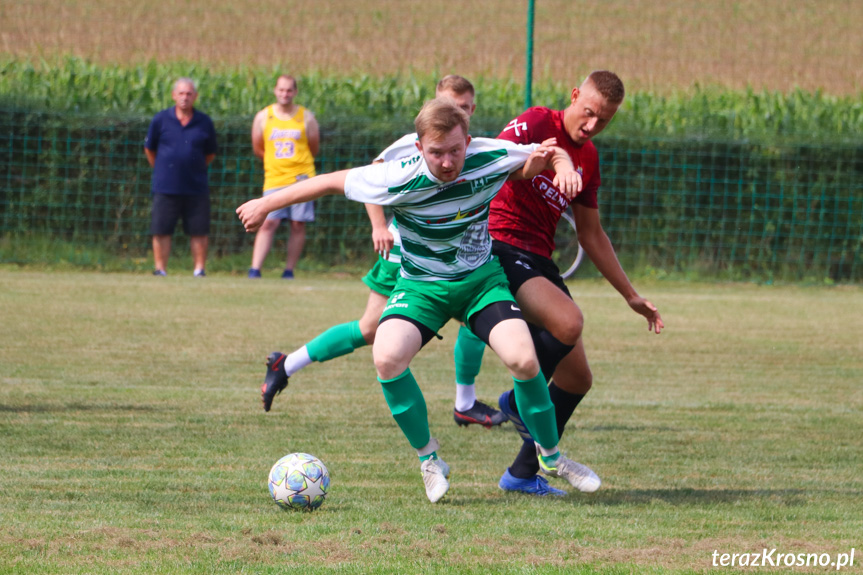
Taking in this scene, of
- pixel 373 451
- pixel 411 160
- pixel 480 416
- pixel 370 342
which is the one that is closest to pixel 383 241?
pixel 411 160

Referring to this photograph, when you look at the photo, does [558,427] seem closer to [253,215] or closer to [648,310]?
[648,310]

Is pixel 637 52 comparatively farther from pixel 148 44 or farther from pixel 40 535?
pixel 40 535

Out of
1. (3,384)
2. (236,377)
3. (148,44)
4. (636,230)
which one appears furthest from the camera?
(148,44)

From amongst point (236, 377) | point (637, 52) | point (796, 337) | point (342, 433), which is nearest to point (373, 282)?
point (342, 433)

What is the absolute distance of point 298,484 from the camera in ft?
14.9

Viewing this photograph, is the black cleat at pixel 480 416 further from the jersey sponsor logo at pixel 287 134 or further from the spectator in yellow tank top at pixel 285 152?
the jersey sponsor logo at pixel 287 134

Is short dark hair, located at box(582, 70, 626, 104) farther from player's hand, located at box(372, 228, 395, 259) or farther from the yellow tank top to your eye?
the yellow tank top

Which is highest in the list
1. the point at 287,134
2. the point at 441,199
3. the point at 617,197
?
the point at 287,134

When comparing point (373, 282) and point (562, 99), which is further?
point (562, 99)

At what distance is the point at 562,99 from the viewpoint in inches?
637

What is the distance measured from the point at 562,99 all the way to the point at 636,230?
2347mm

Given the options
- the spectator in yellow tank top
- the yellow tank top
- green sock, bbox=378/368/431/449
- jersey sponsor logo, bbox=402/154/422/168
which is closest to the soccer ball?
green sock, bbox=378/368/431/449

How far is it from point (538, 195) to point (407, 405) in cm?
120

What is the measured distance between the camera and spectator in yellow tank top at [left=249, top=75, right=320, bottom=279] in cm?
1346
